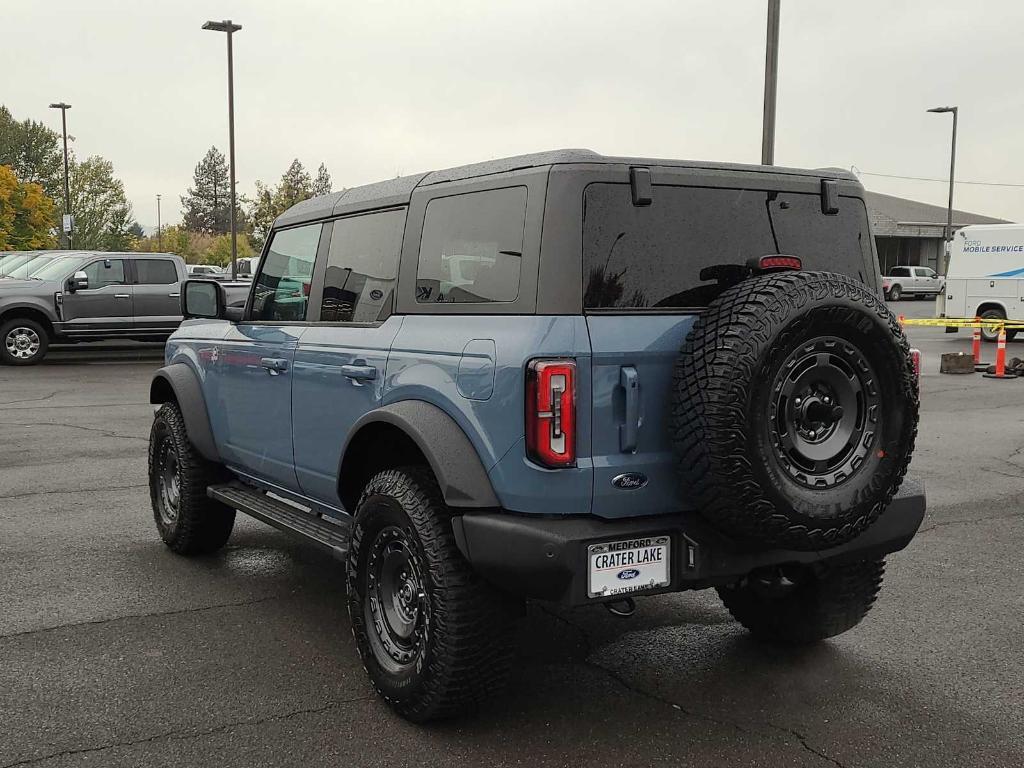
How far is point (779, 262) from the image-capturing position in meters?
3.63

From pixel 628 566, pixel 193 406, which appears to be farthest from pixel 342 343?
pixel 193 406

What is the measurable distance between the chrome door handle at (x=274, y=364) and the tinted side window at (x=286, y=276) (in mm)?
221

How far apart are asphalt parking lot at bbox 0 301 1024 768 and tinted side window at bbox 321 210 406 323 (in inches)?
56.4

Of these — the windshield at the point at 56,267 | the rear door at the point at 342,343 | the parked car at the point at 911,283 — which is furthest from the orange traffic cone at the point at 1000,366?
the parked car at the point at 911,283

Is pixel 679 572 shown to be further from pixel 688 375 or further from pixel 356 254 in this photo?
pixel 356 254

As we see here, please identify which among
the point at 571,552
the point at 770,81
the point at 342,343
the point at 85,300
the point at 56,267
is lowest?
→ the point at 571,552

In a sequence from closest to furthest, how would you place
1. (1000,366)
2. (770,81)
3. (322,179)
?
1. (770,81)
2. (1000,366)
3. (322,179)

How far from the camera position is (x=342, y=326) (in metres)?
4.41

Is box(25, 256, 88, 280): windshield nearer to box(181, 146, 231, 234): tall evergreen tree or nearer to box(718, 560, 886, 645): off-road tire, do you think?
box(718, 560, 886, 645): off-road tire

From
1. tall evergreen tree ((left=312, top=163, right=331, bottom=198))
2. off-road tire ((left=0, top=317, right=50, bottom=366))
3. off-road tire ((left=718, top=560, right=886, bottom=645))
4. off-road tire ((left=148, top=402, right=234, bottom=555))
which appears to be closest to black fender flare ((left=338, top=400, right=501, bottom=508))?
off-road tire ((left=718, top=560, right=886, bottom=645))

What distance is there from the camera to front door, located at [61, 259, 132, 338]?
1783cm

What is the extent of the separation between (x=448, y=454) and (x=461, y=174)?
114 cm

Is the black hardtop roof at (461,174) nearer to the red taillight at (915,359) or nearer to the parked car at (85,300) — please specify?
the red taillight at (915,359)

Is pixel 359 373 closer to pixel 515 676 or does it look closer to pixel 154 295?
pixel 515 676
